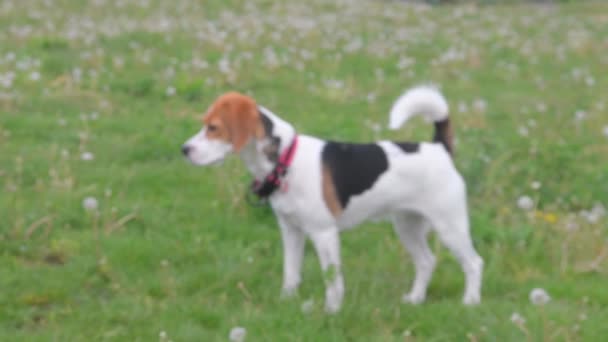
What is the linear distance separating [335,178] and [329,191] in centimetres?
9

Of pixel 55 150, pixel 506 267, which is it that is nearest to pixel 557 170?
pixel 506 267

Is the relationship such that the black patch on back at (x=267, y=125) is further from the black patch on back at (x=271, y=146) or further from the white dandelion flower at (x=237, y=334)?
the white dandelion flower at (x=237, y=334)

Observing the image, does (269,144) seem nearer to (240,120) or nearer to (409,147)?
(240,120)

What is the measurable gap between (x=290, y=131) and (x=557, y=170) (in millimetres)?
4034

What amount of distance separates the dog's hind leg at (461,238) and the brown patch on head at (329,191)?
0.64m

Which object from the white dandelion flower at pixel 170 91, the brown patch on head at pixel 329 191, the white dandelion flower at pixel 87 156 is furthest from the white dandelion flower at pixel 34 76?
the brown patch on head at pixel 329 191

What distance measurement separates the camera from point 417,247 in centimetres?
534

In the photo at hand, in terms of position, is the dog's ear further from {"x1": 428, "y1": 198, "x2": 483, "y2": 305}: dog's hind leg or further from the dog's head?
{"x1": 428, "y1": 198, "x2": 483, "y2": 305}: dog's hind leg

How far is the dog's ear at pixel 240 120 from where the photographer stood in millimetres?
4543

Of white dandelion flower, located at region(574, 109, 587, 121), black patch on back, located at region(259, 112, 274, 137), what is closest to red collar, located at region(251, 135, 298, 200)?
black patch on back, located at region(259, 112, 274, 137)

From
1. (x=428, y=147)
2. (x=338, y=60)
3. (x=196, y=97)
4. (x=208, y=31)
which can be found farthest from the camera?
(x=208, y=31)

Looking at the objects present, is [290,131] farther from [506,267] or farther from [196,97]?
[196,97]

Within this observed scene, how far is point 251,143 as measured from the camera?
186 inches

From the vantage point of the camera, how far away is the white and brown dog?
4.65 meters
